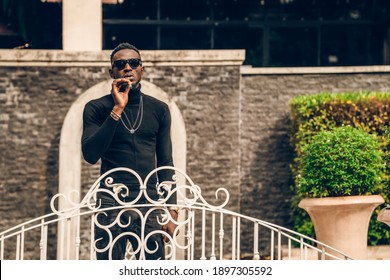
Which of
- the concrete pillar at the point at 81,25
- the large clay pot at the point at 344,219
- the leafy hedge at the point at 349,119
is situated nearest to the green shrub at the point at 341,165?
the large clay pot at the point at 344,219

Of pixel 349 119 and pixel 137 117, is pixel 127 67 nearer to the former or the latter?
pixel 137 117

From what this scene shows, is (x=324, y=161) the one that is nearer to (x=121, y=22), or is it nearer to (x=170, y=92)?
(x=170, y=92)

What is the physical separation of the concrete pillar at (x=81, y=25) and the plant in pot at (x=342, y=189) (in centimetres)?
356

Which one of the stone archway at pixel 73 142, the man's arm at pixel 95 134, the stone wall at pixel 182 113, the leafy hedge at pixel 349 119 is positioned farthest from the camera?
the stone wall at pixel 182 113

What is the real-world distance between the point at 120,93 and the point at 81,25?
505cm

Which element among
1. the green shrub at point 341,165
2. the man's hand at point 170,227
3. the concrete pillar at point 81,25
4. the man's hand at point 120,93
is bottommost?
the man's hand at point 170,227

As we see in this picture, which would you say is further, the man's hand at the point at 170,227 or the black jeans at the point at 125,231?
the man's hand at the point at 170,227

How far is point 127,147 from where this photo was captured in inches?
264

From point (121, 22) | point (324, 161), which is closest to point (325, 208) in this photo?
point (324, 161)

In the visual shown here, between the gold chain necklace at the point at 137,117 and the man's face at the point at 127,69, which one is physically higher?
the man's face at the point at 127,69

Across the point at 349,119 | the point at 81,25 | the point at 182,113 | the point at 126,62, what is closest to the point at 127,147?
Answer: the point at 126,62

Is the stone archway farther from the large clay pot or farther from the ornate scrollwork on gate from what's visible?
the ornate scrollwork on gate

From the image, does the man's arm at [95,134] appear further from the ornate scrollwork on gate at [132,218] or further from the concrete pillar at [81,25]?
the concrete pillar at [81,25]

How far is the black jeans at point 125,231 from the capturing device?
21.4 ft
